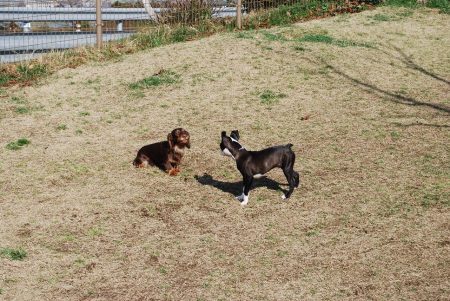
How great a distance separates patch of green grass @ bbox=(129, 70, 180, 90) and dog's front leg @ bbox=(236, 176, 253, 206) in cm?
509

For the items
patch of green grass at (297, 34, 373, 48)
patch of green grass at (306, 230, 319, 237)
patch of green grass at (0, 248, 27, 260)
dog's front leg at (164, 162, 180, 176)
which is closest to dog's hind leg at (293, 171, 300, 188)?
patch of green grass at (306, 230, 319, 237)

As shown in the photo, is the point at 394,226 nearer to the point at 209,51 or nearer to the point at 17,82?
the point at 209,51

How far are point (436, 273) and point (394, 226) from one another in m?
0.97

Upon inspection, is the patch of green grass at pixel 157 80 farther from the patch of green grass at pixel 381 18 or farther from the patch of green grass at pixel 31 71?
the patch of green grass at pixel 381 18

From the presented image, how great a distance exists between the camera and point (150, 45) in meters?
14.5

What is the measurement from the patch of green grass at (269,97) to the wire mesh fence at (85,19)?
14.8 ft

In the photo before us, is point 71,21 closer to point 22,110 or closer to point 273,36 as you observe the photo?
point 273,36

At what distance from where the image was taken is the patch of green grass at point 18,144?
9541 millimetres

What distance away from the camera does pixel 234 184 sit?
827 cm

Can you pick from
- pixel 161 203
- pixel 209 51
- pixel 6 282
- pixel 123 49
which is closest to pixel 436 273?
pixel 161 203

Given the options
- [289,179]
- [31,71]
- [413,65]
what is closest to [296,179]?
[289,179]

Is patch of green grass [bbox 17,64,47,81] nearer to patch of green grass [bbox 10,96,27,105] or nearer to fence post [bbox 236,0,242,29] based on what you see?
patch of green grass [bbox 10,96,27,105]

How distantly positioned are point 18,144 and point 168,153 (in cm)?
265

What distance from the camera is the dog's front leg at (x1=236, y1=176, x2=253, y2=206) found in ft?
24.4
